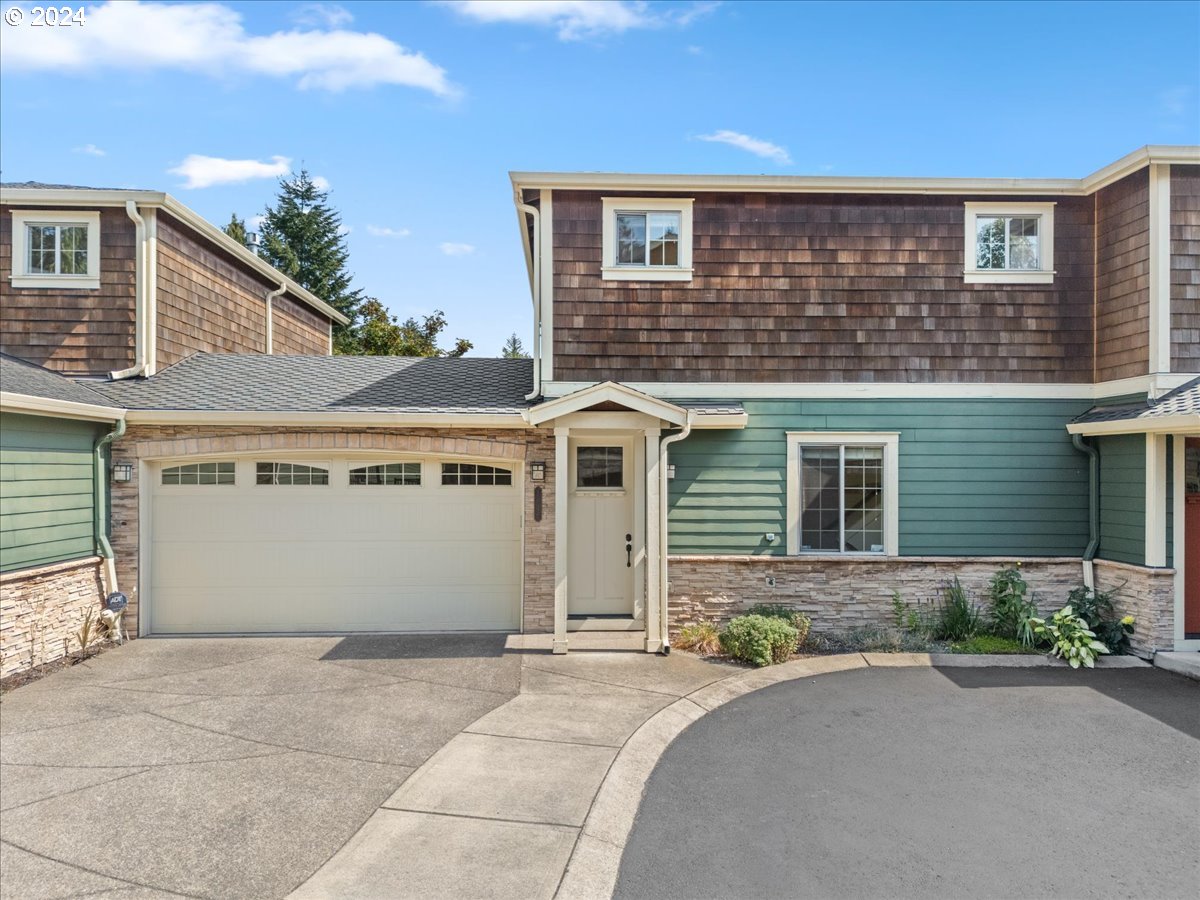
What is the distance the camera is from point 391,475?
8969 mm

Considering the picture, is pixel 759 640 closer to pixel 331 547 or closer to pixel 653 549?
pixel 653 549

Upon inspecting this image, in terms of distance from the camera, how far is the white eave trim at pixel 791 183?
8.74m

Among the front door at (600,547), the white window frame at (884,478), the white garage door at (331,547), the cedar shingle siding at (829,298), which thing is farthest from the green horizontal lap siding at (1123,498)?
the white garage door at (331,547)

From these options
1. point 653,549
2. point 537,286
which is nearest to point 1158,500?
point 653,549

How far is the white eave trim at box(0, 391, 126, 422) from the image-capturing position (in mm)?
6922

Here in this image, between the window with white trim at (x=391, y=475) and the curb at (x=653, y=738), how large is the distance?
446 centimetres

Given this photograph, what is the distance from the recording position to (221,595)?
348 inches

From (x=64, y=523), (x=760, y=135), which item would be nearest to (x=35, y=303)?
(x=64, y=523)

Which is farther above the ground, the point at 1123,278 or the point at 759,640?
the point at 1123,278

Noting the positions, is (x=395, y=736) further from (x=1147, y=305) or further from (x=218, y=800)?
(x=1147, y=305)

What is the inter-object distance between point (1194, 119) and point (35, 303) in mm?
15141

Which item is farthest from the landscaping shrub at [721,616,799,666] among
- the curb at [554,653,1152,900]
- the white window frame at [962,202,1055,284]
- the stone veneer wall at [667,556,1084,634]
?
the white window frame at [962,202,1055,284]

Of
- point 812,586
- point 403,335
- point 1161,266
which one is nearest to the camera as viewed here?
point 1161,266

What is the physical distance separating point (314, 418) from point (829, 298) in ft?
21.6
